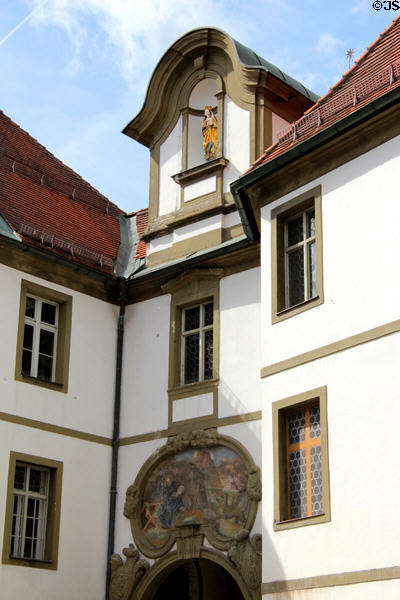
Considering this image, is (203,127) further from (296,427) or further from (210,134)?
(296,427)

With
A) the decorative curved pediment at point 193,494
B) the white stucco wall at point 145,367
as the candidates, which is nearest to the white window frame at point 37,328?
the white stucco wall at point 145,367

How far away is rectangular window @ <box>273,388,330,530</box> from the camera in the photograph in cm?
1319

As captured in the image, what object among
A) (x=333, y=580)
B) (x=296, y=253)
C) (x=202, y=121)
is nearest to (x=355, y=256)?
(x=296, y=253)

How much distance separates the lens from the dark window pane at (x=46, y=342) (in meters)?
18.3

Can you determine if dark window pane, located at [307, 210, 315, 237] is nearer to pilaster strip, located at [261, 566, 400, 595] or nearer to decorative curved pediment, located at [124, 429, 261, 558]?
decorative curved pediment, located at [124, 429, 261, 558]

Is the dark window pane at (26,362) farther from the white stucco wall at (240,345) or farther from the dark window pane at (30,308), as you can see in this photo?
the white stucco wall at (240,345)

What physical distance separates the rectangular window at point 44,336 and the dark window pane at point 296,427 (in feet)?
17.3

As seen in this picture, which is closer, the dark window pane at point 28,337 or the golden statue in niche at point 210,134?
the dark window pane at point 28,337

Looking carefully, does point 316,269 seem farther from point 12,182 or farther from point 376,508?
point 12,182

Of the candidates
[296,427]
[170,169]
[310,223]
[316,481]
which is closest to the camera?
[316,481]

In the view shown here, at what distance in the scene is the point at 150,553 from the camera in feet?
56.7

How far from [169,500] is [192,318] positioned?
3146 mm

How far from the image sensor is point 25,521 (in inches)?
674

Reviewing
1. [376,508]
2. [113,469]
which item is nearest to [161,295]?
[113,469]
